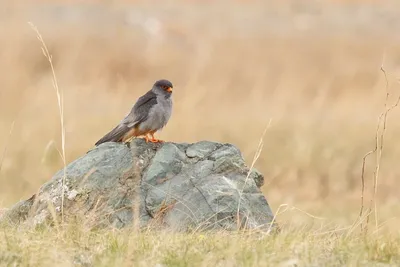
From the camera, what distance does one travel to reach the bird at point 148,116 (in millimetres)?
6434

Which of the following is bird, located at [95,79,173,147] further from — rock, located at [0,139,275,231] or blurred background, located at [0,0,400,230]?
blurred background, located at [0,0,400,230]

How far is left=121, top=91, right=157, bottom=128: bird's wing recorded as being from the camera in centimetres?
644

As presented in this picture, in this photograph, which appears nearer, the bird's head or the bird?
the bird

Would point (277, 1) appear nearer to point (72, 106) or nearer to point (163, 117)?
point (72, 106)

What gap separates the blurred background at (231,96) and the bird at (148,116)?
1.81 ft

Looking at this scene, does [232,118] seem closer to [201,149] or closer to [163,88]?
[163,88]

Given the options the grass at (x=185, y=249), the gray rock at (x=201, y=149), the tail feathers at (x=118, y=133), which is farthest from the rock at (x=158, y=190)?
the grass at (x=185, y=249)

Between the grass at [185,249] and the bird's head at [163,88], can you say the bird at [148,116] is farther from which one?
the grass at [185,249]

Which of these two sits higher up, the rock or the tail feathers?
the tail feathers

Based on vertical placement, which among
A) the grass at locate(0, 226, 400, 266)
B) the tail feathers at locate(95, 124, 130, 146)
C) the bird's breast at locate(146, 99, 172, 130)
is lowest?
the grass at locate(0, 226, 400, 266)

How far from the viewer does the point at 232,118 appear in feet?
46.5

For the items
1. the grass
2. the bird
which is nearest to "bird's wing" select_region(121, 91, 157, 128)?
the bird

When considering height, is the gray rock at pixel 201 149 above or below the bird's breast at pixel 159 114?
below

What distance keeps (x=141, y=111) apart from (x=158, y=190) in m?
0.56
